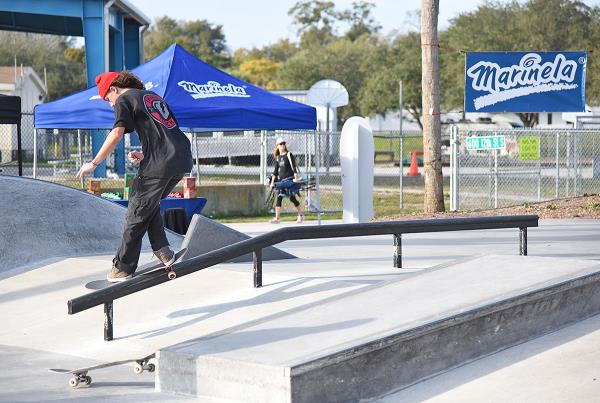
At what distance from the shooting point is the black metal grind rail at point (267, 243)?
242 inches

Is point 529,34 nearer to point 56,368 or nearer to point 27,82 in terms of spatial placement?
point 27,82

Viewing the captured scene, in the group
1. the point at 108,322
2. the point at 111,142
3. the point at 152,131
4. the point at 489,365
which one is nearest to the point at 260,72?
the point at 152,131

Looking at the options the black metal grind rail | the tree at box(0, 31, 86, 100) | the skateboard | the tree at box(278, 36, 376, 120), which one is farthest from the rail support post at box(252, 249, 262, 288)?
the tree at box(0, 31, 86, 100)

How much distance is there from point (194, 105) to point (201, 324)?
328 inches

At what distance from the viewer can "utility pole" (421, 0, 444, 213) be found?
55.4 ft

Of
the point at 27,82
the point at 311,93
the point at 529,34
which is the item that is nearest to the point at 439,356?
the point at 311,93

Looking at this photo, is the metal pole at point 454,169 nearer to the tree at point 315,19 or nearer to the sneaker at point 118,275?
the sneaker at point 118,275

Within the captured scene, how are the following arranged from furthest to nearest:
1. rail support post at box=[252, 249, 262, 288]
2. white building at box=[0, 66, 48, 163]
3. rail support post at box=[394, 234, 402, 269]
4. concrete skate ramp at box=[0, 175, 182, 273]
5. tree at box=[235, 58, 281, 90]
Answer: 1. tree at box=[235, 58, 281, 90]
2. white building at box=[0, 66, 48, 163]
3. concrete skate ramp at box=[0, 175, 182, 273]
4. rail support post at box=[394, 234, 402, 269]
5. rail support post at box=[252, 249, 262, 288]

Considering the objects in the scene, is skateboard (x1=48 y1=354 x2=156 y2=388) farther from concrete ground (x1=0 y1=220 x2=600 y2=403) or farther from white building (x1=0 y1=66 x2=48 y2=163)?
white building (x1=0 y1=66 x2=48 y2=163)

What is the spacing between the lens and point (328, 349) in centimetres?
505

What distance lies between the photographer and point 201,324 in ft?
21.9

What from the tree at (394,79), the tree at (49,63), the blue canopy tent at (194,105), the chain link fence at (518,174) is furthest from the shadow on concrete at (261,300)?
the tree at (49,63)

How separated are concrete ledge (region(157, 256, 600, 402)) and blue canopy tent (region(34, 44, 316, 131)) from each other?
8289mm

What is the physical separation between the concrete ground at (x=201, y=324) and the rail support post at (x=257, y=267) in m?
0.09
